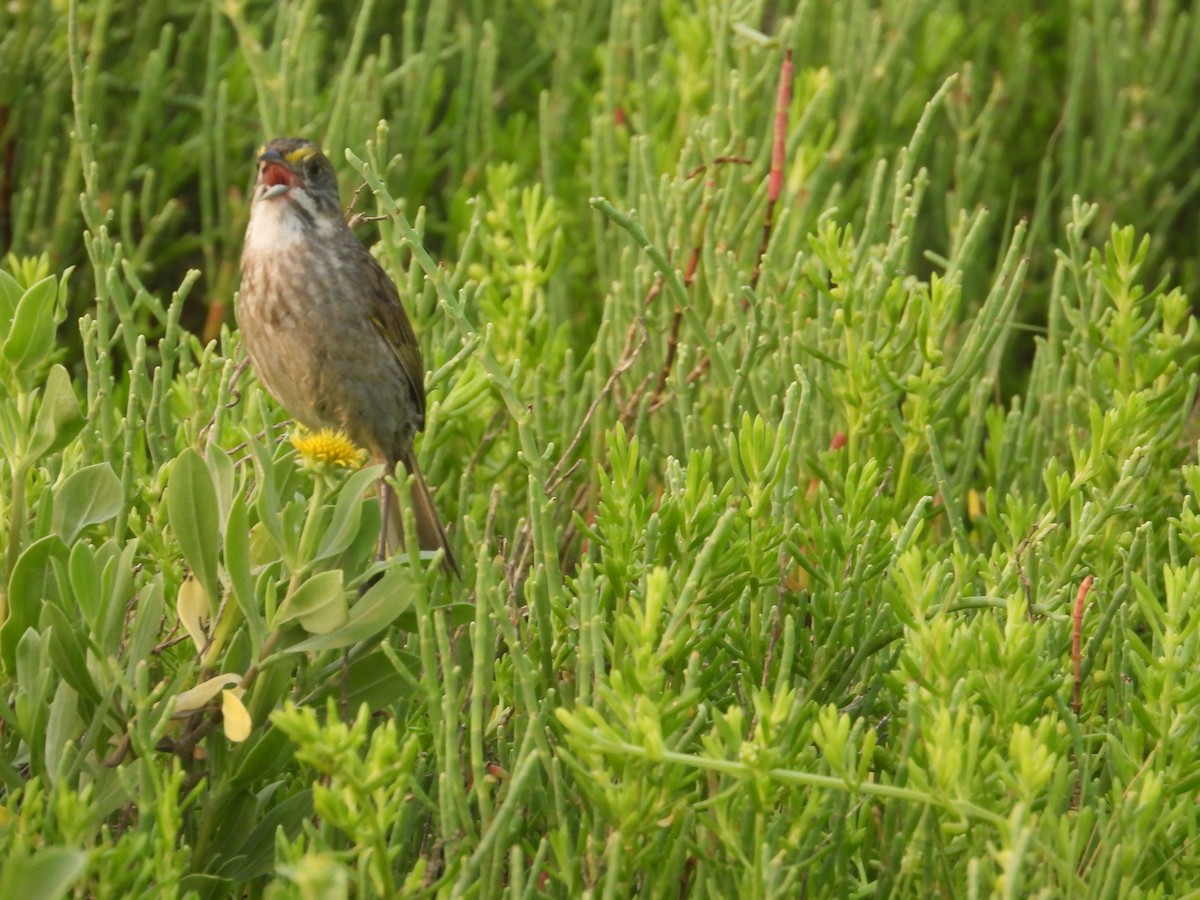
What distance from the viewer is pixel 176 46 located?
5.46 meters

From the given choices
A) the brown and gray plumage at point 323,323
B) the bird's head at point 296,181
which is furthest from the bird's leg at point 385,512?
the bird's head at point 296,181

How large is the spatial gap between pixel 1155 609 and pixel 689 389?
1143 mm

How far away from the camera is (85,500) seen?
2373 mm

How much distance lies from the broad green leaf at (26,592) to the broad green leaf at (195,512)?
6.3 inches

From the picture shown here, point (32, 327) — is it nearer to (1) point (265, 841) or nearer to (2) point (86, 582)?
(2) point (86, 582)

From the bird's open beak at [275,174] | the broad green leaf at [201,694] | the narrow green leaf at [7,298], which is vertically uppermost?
the narrow green leaf at [7,298]

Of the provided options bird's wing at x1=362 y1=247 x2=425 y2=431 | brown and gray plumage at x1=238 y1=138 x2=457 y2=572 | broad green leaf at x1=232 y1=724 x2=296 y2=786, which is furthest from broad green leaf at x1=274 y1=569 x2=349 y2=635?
bird's wing at x1=362 y1=247 x2=425 y2=431

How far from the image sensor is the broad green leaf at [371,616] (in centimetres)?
219

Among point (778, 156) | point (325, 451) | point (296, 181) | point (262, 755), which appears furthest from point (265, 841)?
point (778, 156)

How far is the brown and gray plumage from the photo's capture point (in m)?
3.40

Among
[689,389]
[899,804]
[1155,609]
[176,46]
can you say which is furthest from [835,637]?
[176,46]

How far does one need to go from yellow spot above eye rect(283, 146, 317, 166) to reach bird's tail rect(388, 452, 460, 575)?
2.20 feet

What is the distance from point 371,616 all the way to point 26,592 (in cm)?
46

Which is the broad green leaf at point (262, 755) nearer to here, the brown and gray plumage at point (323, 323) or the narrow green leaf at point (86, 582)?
the narrow green leaf at point (86, 582)
